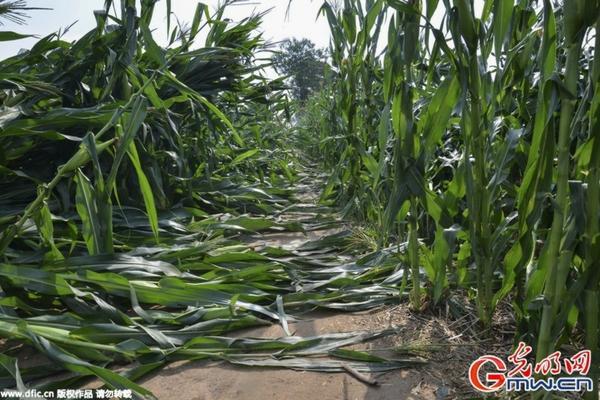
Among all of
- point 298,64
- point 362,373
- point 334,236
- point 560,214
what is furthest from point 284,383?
point 298,64

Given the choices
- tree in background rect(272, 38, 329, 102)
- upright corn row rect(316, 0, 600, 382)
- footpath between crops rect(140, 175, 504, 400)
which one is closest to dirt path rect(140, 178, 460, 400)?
footpath between crops rect(140, 175, 504, 400)

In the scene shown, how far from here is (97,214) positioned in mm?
1497

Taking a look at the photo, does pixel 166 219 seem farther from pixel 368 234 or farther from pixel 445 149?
pixel 445 149

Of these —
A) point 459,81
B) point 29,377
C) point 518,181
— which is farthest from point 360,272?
point 29,377

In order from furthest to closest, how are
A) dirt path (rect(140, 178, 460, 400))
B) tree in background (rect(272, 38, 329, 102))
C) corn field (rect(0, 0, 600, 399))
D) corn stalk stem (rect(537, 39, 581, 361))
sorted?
tree in background (rect(272, 38, 329, 102)) < dirt path (rect(140, 178, 460, 400)) < corn field (rect(0, 0, 600, 399)) < corn stalk stem (rect(537, 39, 581, 361))

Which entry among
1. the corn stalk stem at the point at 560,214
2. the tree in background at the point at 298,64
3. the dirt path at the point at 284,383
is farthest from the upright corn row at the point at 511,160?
the tree in background at the point at 298,64

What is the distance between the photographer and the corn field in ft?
3.11

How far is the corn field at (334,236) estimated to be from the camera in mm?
947

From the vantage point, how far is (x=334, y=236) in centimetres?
235

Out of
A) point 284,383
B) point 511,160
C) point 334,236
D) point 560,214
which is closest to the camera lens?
point 560,214

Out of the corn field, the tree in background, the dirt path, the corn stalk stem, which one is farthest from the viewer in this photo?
the tree in background

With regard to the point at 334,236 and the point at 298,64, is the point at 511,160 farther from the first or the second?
the point at 298,64

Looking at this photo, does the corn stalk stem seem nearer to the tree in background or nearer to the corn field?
the corn field

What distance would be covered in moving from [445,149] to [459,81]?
1127 millimetres
